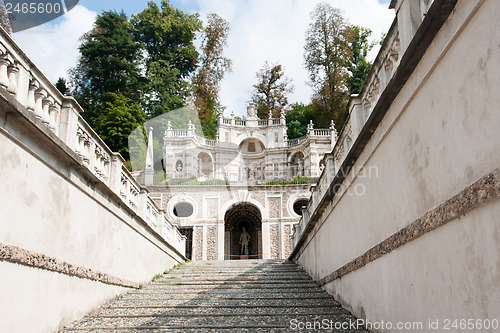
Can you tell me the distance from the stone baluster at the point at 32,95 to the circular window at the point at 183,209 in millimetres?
22702

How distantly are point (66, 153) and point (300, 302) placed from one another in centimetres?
564

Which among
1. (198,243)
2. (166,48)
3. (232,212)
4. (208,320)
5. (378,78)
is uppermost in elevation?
(166,48)

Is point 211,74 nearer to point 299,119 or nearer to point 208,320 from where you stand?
point 299,119

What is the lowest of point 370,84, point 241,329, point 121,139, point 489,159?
point 241,329

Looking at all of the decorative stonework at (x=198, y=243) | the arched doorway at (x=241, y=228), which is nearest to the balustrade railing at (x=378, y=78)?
the decorative stonework at (x=198, y=243)

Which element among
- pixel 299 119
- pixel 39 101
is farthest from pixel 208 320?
pixel 299 119

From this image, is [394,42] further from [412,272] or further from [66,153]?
[66,153]

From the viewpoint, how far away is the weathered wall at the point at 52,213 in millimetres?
5422

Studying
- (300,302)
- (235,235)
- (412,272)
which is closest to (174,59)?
(235,235)

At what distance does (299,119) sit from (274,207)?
27948 mm

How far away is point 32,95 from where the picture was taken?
6.27 metres

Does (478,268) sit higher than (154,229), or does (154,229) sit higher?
(154,229)

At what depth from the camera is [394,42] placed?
5992 mm

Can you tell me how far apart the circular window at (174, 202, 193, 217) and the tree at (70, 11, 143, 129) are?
24039mm
